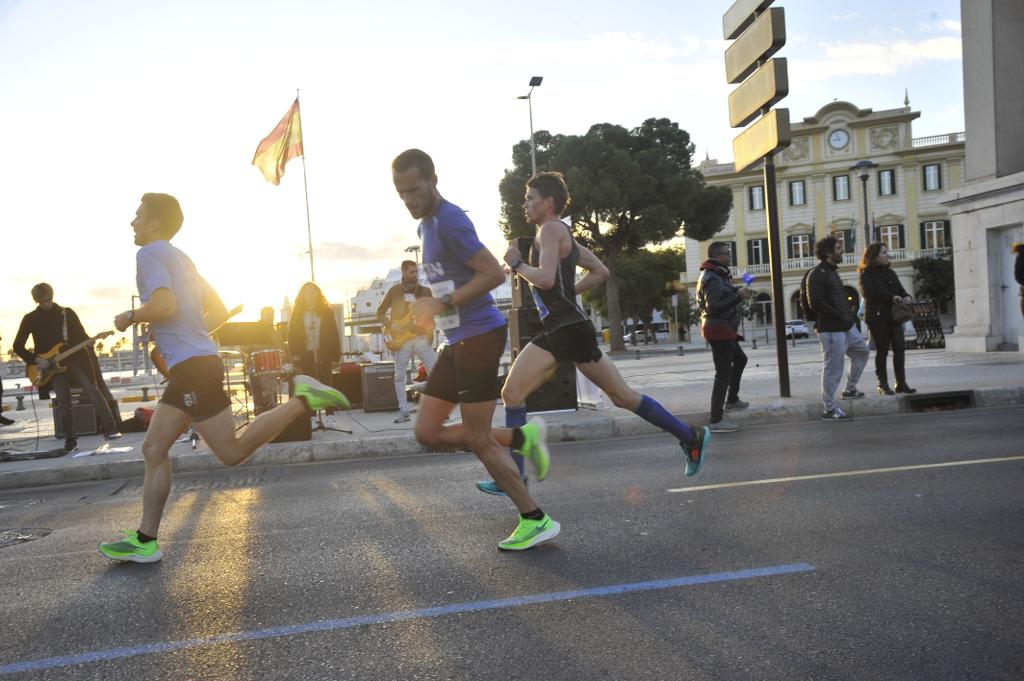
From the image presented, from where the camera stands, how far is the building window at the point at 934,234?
196ft

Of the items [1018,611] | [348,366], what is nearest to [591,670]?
[1018,611]

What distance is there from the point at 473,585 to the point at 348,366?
10161 mm

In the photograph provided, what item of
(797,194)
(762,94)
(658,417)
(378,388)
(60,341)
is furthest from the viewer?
(797,194)

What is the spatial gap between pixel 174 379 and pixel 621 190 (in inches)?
1466

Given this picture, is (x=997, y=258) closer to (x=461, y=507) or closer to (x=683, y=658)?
(x=461, y=507)

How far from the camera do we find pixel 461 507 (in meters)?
5.37

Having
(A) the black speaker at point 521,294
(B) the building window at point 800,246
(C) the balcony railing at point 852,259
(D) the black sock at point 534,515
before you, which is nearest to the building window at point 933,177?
(C) the balcony railing at point 852,259

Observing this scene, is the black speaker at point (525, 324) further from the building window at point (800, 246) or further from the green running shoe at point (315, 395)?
the building window at point (800, 246)

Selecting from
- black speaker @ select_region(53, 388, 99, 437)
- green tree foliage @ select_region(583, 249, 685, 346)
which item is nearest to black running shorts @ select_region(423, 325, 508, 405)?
black speaker @ select_region(53, 388, 99, 437)

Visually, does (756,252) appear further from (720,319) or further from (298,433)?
(298,433)

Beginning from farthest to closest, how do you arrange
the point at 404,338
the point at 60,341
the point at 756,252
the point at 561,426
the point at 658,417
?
the point at 756,252, the point at 404,338, the point at 60,341, the point at 561,426, the point at 658,417

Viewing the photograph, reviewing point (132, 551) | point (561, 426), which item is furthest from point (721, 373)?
point (132, 551)

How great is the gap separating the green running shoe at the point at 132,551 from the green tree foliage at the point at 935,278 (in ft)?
197

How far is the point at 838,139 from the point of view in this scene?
5981 cm
